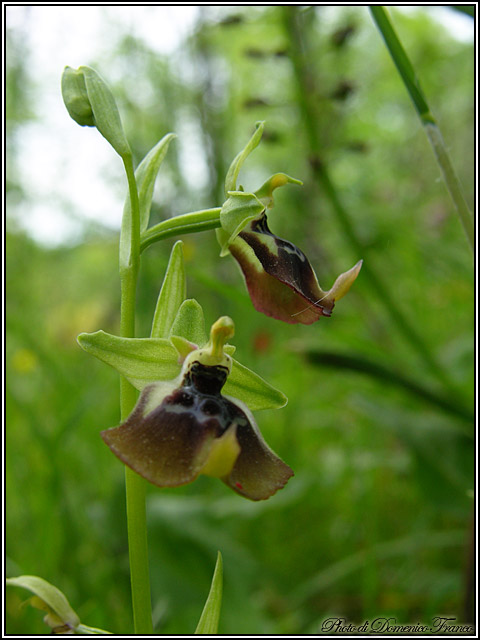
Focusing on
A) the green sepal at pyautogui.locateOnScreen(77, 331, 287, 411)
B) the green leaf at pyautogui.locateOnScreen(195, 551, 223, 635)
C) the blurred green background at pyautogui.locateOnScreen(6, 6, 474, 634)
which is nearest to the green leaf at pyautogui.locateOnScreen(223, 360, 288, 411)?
the green sepal at pyautogui.locateOnScreen(77, 331, 287, 411)

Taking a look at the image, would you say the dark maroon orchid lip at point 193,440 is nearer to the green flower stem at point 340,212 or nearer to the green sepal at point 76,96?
the green sepal at point 76,96

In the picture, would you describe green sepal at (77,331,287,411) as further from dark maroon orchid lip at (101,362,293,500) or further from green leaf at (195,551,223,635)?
green leaf at (195,551,223,635)

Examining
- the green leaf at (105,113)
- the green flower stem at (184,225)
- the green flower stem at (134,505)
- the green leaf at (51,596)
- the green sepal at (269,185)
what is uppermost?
the green leaf at (105,113)

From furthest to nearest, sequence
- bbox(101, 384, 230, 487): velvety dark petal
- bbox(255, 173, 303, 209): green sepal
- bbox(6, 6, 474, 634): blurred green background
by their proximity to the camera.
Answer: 1. bbox(6, 6, 474, 634): blurred green background
2. bbox(255, 173, 303, 209): green sepal
3. bbox(101, 384, 230, 487): velvety dark petal

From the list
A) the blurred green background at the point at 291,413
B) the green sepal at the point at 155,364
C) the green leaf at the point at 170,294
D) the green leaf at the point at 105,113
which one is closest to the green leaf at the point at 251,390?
the green sepal at the point at 155,364

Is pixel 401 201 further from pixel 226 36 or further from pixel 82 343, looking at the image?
pixel 82 343
